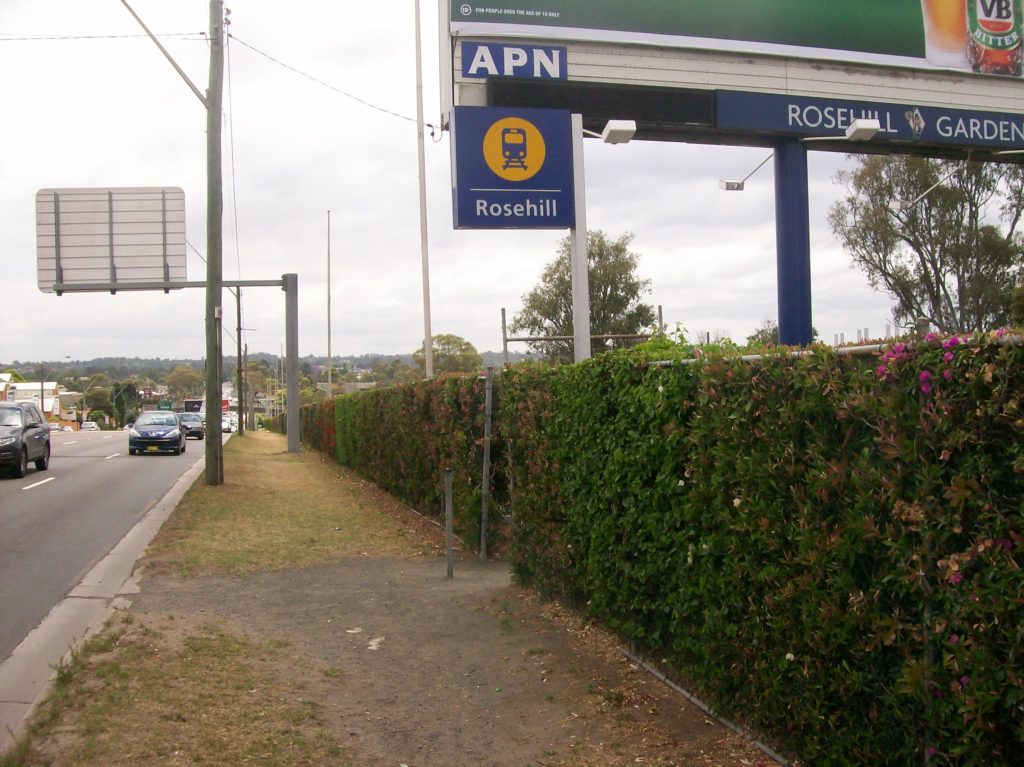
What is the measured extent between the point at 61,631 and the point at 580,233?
272 inches

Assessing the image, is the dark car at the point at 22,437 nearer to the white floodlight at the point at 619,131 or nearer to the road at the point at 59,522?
the road at the point at 59,522

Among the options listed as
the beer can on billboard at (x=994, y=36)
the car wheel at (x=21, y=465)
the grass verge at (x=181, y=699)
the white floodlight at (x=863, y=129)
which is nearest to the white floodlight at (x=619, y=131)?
the white floodlight at (x=863, y=129)

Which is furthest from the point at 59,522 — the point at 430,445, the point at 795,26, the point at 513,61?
the point at 795,26

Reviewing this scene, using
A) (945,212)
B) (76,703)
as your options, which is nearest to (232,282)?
(76,703)

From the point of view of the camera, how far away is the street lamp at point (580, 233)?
10.5m

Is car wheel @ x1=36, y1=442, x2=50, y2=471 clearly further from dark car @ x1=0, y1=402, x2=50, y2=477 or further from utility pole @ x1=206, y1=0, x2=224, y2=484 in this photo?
utility pole @ x1=206, y1=0, x2=224, y2=484

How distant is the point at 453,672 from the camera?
6.09 metres

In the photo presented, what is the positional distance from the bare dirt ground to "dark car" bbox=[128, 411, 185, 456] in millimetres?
22780

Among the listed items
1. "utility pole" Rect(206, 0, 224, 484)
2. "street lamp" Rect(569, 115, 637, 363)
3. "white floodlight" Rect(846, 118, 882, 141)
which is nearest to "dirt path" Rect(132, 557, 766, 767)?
"street lamp" Rect(569, 115, 637, 363)

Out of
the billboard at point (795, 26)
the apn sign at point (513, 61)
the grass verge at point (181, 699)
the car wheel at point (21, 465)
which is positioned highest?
the billboard at point (795, 26)

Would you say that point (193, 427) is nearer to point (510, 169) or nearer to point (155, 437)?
point (155, 437)

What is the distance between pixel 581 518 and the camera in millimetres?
6699

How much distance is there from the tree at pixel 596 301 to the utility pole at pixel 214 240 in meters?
10.4

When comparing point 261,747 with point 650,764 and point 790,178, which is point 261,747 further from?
point 790,178
